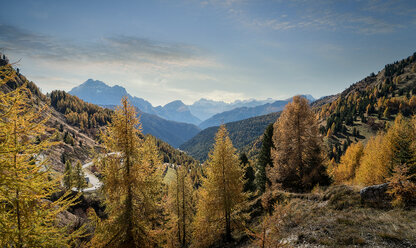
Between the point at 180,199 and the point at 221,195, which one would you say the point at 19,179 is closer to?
the point at 221,195

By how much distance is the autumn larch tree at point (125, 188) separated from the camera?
41.3ft

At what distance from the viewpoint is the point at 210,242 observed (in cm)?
2058

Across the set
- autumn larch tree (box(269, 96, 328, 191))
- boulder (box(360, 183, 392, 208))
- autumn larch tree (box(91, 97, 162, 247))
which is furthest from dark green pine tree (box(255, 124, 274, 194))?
autumn larch tree (box(91, 97, 162, 247))

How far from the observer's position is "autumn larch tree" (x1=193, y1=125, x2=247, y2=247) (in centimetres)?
1944

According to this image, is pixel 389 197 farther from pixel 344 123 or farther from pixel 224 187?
pixel 344 123

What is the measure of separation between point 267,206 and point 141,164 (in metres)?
15.7

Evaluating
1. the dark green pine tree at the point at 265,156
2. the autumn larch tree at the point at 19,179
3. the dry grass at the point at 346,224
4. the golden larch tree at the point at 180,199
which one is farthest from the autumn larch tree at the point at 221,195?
the dark green pine tree at the point at 265,156

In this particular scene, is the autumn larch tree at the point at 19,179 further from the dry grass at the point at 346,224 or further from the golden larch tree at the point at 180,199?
the golden larch tree at the point at 180,199

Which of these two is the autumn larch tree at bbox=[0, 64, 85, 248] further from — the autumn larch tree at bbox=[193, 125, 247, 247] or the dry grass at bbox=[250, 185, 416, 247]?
the autumn larch tree at bbox=[193, 125, 247, 247]

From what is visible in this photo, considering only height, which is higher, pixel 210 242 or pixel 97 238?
pixel 97 238

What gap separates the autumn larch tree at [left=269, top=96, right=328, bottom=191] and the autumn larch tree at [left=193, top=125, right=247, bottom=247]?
24.1ft

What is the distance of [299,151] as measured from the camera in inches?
924

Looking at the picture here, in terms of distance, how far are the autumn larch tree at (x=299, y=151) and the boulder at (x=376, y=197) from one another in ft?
28.1

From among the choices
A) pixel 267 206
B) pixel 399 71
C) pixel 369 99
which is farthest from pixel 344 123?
pixel 267 206
